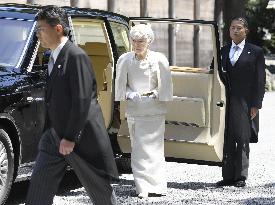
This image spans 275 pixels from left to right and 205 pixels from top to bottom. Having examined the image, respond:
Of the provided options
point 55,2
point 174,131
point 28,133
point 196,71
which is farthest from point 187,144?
point 55,2

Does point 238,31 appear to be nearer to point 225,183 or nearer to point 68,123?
point 225,183

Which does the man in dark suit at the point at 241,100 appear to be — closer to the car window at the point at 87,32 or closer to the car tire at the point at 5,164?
the car window at the point at 87,32

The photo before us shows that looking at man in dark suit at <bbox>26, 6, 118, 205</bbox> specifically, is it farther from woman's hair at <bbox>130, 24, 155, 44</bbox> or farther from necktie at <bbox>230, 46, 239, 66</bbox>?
necktie at <bbox>230, 46, 239, 66</bbox>

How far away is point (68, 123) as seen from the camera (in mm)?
4965

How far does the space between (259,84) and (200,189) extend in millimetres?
1227

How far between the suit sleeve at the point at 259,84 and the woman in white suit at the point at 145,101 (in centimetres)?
111

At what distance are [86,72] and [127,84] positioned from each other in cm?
287

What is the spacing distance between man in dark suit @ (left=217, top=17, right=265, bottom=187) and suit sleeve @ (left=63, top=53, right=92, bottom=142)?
3.57 metres

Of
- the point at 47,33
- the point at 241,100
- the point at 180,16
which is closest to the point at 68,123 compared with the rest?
the point at 47,33

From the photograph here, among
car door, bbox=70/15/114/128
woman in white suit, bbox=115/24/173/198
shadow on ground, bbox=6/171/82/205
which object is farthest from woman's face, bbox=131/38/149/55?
shadow on ground, bbox=6/171/82/205

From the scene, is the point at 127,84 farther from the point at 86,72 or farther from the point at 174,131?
the point at 86,72

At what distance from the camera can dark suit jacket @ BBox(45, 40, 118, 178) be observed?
494 cm

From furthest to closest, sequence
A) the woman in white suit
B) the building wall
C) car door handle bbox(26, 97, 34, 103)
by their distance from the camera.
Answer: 1. the building wall
2. the woman in white suit
3. car door handle bbox(26, 97, 34, 103)

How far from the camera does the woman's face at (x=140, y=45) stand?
7.61 meters
